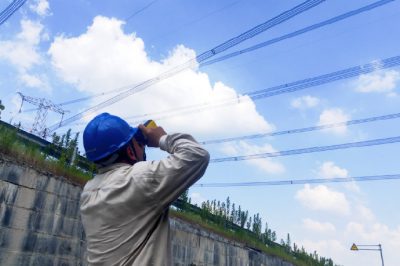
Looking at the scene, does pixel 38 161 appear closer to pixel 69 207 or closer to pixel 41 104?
pixel 69 207

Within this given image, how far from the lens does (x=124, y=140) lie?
1.90m

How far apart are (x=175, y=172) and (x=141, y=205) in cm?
21

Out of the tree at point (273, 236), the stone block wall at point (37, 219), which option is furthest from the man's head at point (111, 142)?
the tree at point (273, 236)

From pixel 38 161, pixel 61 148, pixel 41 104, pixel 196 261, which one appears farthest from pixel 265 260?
pixel 41 104

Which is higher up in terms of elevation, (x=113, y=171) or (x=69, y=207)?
(x=69, y=207)

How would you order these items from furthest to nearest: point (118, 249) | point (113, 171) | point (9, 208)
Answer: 1. point (9, 208)
2. point (113, 171)
3. point (118, 249)

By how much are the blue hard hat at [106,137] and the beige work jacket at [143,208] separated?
192mm

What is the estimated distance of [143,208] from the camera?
165 centimetres

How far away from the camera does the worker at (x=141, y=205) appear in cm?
161

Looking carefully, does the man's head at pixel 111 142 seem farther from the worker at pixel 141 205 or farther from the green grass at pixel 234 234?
the green grass at pixel 234 234

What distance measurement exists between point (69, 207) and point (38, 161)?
859 millimetres

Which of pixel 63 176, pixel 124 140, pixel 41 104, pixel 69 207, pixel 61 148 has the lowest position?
pixel 124 140

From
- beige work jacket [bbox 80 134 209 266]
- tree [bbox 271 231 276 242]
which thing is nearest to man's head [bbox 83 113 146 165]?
beige work jacket [bbox 80 134 209 266]

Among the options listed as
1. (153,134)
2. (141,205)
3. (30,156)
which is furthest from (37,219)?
(141,205)
